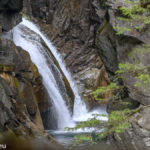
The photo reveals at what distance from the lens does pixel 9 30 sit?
1552 centimetres

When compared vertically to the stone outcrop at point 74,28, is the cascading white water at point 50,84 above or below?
below

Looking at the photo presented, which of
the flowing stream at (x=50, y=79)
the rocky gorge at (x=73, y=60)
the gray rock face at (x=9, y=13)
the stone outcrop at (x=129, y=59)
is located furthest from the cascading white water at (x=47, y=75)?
the stone outcrop at (x=129, y=59)

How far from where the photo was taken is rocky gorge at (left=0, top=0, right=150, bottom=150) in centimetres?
759

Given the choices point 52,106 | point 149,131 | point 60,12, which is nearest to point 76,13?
point 60,12

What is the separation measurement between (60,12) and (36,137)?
1703 centimetres

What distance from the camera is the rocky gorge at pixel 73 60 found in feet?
24.9

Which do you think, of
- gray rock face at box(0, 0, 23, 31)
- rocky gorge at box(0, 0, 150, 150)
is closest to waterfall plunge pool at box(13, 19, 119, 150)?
rocky gorge at box(0, 0, 150, 150)

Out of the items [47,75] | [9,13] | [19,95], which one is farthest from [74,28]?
[19,95]

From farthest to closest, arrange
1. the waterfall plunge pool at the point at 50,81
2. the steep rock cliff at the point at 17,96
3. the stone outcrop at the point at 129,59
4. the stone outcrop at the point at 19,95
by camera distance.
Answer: the waterfall plunge pool at the point at 50,81 < the stone outcrop at the point at 19,95 < the steep rock cliff at the point at 17,96 < the stone outcrop at the point at 129,59

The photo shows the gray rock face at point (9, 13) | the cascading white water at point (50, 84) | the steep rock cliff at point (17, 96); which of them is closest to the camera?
the steep rock cliff at point (17, 96)

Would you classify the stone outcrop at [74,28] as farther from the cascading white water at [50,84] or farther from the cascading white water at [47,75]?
the cascading white water at [47,75]

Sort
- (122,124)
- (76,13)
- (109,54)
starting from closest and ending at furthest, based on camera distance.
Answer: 1. (122,124)
2. (109,54)
3. (76,13)

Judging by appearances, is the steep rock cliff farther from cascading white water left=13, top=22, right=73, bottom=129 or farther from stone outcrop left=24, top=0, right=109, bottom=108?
stone outcrop left=24, top=0, right=109, bottom=108

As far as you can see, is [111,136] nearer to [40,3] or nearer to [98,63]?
[98,63]
